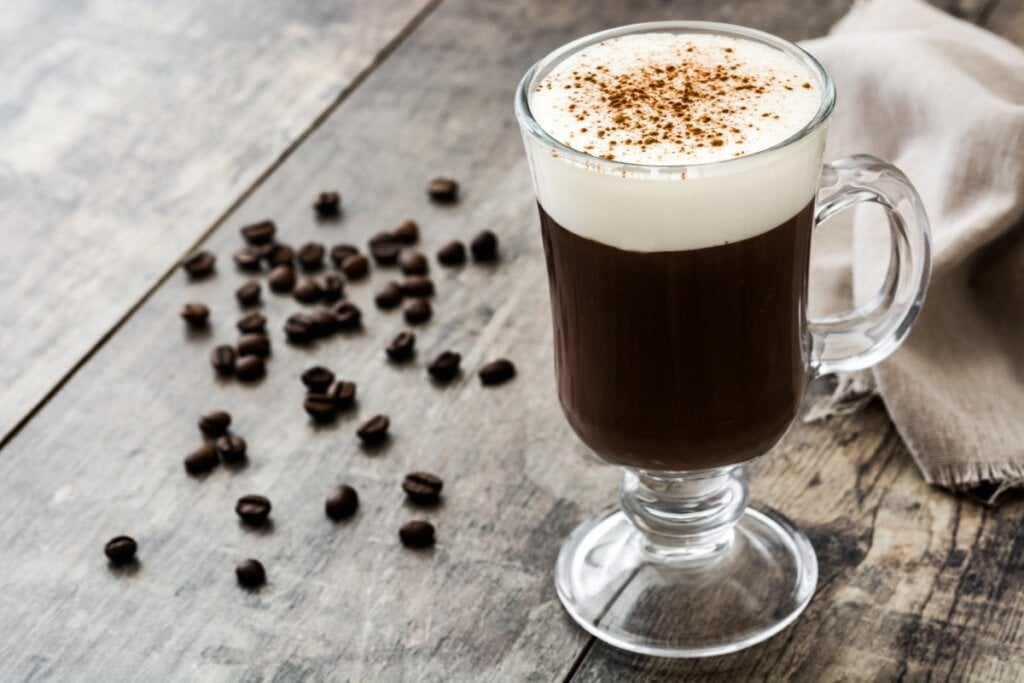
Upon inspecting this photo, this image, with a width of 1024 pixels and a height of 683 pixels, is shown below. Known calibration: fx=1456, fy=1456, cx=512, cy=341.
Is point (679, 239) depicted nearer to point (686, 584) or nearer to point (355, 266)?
point (686, 584)

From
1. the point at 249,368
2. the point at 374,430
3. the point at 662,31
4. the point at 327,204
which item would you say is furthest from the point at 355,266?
the point at 662,31

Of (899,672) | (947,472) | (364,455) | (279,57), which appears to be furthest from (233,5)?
(899,672)

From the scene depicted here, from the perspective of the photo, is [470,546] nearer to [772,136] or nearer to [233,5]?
[772,136]

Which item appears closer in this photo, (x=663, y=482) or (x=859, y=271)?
(x=663, y=482)

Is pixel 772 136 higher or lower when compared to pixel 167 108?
higher

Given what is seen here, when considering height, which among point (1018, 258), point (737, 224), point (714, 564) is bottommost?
point (714, 564)

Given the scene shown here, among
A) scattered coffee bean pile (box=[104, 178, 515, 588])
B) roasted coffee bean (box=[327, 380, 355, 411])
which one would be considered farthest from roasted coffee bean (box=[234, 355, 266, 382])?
roasted coffee bean (box=[327, 380, 355, 411])
